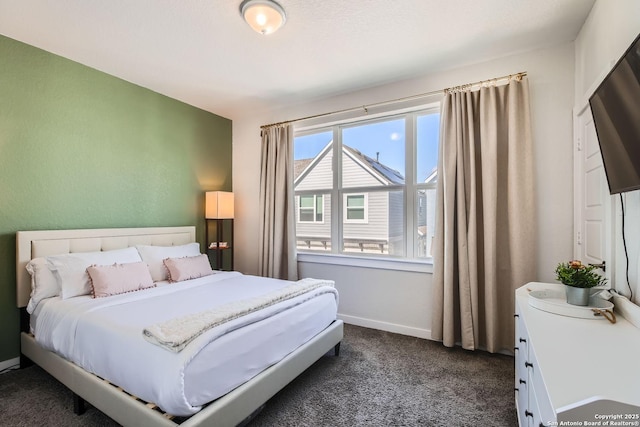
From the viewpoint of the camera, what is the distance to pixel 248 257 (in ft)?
13.9

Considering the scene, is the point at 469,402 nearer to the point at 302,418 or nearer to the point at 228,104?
the point at 302,418

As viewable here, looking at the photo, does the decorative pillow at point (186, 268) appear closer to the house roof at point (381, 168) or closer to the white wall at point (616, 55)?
the house roof at point (381, 168)

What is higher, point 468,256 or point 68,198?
point 68,198

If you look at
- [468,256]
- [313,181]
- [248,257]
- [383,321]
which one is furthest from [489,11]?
[248,257]

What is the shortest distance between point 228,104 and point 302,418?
352cm

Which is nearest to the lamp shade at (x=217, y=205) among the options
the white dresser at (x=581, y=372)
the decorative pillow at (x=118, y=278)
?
the decorative pillow at (x=118, y=278)

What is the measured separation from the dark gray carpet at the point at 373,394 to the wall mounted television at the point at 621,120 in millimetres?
1526

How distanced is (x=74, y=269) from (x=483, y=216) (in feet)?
11.3

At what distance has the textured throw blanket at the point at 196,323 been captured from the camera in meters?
1.48

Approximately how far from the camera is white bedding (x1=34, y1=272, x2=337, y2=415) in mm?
1412

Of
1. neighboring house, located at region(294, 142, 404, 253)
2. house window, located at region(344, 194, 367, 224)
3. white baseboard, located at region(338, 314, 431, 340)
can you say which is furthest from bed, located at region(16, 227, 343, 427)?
house window, located at region(344, 194, 367, 224)

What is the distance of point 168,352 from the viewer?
146 cm

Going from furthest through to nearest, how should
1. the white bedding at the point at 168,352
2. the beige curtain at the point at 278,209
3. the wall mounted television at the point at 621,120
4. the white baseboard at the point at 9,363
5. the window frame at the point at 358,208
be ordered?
the beige curtain at the point at 278,209
the window frame at the point at 358,208
the white baseboard at the point at 9,363
the white bedding at the point at 168,352
the wall mounted television at the point at 621,120

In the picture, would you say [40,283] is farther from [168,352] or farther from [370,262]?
[370,262]
